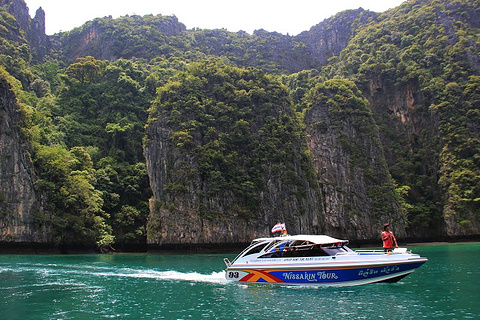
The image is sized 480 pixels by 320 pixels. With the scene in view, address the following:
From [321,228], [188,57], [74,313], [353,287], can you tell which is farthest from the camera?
[188,57]

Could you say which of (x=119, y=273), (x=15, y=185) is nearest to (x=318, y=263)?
(x=119, y=273)

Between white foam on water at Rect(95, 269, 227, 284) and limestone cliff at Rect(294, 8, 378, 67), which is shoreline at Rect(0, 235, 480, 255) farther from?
limestone cliff at Rect(294, 8, 378, 67)

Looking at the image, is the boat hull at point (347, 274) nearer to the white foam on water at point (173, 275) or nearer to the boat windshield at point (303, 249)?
the boat windshield at point (303, 249)

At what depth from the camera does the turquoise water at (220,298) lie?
1270 cm

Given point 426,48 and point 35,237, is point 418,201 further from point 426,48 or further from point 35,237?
point 35,237

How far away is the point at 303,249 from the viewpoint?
17891 millimetres

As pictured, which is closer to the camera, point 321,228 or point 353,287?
point 353,287

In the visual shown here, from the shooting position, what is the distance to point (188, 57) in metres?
87.4

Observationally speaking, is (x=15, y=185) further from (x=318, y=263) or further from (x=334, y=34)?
(x=334, y=34)

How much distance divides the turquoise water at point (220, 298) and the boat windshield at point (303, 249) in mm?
1449

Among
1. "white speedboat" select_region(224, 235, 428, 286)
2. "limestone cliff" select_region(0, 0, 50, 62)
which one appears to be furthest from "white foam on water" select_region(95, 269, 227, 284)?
"limestone cliff" select_region(0, 0, 50, 62)

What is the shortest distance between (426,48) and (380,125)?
58.8ft

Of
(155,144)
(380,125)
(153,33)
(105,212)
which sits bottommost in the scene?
(105,212)

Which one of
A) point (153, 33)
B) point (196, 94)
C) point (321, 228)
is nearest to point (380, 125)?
point (321, 228)
